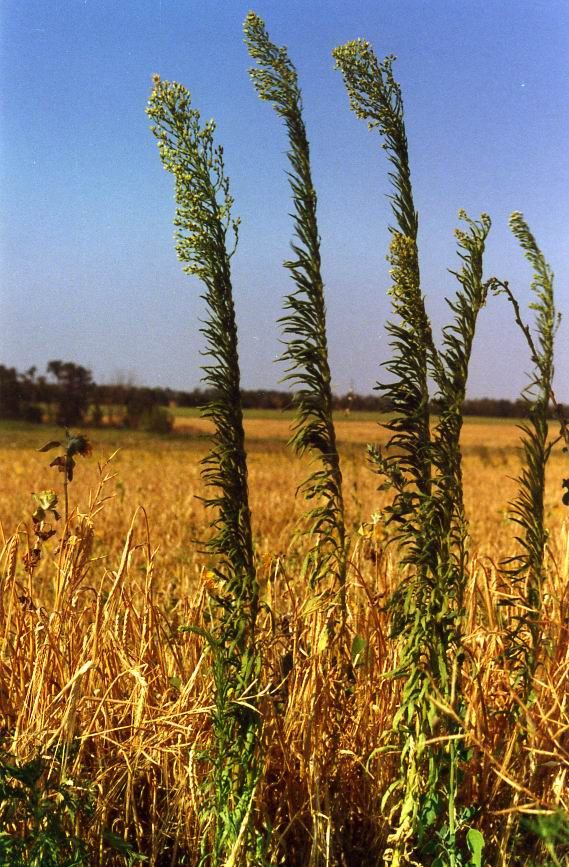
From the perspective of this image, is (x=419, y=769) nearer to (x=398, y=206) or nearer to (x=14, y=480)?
(x=398, y=206)

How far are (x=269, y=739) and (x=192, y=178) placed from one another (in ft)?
4.34

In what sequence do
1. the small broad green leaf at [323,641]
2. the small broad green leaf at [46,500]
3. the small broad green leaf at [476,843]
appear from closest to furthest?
the small broad green leaf at [476,843] → the small broad green leaf at [323,641] → the small broad green leaf at [46,500]

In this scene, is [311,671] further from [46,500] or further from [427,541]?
[46,500]

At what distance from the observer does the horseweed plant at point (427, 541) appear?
187 centimetres

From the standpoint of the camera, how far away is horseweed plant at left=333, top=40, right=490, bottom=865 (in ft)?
6.12

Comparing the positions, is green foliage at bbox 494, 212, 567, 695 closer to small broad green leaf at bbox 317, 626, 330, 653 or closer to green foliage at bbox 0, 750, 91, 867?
small broad green leaf at bbox 317, 626, 330, 653

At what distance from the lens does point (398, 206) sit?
2.07 metres

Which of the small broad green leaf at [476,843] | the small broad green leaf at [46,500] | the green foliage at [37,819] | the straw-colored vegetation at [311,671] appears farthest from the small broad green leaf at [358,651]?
the small broad green leaf at [46,500]

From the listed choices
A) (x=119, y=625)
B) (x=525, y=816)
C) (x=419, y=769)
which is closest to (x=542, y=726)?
(x=525, y=816)

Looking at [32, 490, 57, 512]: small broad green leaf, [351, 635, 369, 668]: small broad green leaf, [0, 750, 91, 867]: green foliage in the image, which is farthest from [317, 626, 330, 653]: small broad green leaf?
[32, 490, 57, 512]: small broad green leaf

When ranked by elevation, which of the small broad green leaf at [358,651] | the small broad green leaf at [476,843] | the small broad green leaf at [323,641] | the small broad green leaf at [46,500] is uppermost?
the small broad green leaf at [46,500]

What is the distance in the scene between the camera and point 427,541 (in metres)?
1.88

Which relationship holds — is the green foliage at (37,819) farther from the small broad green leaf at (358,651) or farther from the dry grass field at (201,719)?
the small broad green leaf at (358,651)

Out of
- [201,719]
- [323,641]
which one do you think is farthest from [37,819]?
[323,641]
